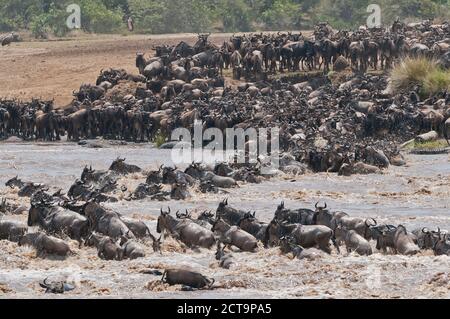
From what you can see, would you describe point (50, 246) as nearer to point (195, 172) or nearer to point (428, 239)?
Answer: point (428, 239)

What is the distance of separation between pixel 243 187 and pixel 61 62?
24.6 metres

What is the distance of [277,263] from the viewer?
18266mm

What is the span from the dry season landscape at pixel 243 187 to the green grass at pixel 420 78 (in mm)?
629

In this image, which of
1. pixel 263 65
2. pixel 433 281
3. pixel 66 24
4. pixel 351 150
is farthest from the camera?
pixel 66 24

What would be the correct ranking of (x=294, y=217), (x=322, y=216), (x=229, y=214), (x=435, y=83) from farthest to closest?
(x=435, y=83)
(x=229, y=214)
(x=294, y=217)
(x=322, y=216)

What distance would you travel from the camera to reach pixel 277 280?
17.1m

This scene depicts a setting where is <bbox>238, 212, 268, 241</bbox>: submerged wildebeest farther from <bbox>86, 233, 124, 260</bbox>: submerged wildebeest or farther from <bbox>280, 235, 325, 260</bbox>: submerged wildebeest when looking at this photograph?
<bbox>86, 233, 124, 260</bbox>: submerged wildebeest

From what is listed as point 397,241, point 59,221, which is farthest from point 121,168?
point 397,241

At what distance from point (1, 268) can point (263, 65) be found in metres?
27.3

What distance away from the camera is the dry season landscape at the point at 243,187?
56.3 ft

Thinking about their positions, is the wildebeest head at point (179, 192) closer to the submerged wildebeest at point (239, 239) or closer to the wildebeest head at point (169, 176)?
the wildebeest head at point (169, 176)

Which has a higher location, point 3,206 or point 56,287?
point 56,287
